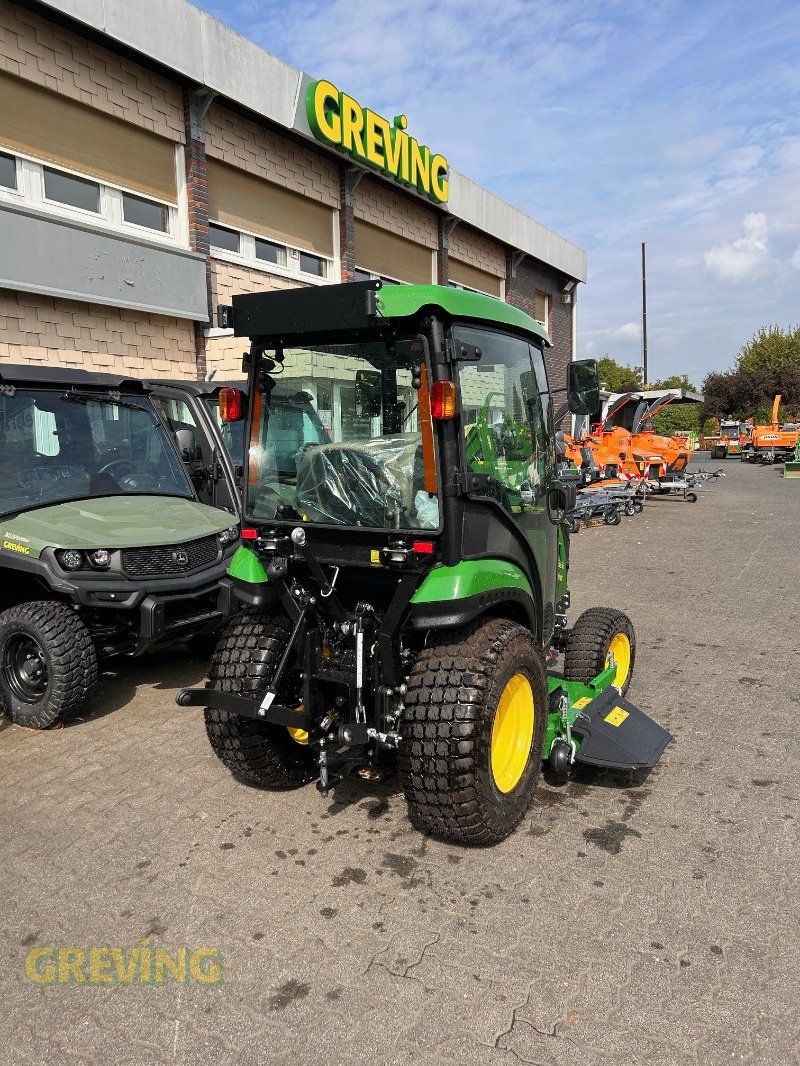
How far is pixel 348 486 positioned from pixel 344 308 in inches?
29.7

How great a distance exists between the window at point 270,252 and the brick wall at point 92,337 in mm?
2096

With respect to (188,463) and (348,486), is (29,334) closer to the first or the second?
(188,463)

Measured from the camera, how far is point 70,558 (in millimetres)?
4594

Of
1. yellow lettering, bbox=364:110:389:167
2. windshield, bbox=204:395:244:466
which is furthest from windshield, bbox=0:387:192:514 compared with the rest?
yellow lettering, bbox=364:110:389:167

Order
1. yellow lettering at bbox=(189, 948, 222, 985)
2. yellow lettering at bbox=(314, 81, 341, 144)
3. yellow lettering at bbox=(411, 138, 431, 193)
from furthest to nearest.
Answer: yellow lettering at bbox=(411, 138, 431, 193)
yellow lettering at bbox=(314, 81, 341, 144)
yellow lettering at bbox=(189, 948, 222, 985)

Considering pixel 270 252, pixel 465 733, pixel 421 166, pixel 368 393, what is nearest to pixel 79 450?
pixel 368 393

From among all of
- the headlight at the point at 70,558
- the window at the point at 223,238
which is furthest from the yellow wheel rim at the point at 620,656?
the window at the point at 223,238

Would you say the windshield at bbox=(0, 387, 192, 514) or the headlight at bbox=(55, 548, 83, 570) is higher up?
the windshield at bbox=(0, 387, 192, 514)

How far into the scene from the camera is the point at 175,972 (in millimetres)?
2516

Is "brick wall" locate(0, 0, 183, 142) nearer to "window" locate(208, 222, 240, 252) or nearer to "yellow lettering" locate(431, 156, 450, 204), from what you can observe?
"window" locate(208, 222, 240, 252)

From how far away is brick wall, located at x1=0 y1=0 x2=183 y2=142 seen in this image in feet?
27.6

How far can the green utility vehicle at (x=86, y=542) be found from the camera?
4543 mm

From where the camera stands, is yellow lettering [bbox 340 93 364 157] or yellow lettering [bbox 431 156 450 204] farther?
yellow lettering [bbox 431 156 450 204]

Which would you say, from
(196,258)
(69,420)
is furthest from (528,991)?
(196,258)
